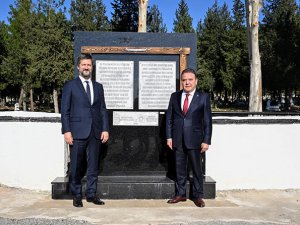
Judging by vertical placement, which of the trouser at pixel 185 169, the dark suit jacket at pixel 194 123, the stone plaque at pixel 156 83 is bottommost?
the trouser at pixel 185 169

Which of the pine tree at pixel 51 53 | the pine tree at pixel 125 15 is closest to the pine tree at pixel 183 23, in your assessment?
the pine tree at pixel 125 15

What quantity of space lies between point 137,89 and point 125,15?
148 ft

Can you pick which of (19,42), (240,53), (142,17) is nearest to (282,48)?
(240,53)

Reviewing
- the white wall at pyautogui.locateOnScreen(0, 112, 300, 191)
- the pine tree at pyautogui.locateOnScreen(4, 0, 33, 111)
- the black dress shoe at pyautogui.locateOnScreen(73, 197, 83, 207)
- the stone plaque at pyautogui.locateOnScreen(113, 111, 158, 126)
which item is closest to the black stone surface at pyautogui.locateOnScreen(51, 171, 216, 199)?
the black dress shoe at pyautogui.locateOnScreen(73, 197, 83, 207)

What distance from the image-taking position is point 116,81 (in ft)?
20.7

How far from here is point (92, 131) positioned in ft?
18.3

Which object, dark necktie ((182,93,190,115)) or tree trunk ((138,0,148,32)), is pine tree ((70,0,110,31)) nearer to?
tree trunk ((138,0,148,32))

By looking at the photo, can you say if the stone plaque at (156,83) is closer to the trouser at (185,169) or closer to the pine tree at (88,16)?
the trouser at (185,169)

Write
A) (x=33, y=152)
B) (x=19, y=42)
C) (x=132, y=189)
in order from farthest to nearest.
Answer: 1. (x=19, y=42)
2. (x=33, y=152)
3. (x=132, y=189)

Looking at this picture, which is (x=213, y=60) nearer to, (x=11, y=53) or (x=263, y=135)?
(x=11, y=53)

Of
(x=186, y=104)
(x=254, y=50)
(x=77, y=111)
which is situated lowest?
(x=77, y=111)

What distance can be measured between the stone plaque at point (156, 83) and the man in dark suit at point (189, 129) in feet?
1.74

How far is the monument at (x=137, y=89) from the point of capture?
6.29 m

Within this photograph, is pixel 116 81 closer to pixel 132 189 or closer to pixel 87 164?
pixel 87 164
